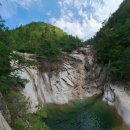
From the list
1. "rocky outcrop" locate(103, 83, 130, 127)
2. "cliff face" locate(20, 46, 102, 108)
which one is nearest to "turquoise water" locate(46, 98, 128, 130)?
"rocky outcrop" locate(103, 83, 130, 127)

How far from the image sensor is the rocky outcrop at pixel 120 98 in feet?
130

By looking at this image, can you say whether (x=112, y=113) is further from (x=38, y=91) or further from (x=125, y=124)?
(x=38, y=91)

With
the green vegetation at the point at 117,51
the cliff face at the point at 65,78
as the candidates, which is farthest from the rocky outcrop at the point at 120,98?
the cliff face at the point at 65,78

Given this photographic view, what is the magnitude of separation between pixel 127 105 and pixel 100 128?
6.60 metres

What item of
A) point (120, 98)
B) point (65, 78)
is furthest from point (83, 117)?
point (65, 78)

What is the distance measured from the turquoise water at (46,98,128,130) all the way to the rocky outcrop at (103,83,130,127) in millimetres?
954

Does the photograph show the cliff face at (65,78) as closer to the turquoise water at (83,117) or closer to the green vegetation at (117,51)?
the green vegetation at (117,51)

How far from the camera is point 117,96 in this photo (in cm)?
4600

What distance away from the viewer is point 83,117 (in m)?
42.7

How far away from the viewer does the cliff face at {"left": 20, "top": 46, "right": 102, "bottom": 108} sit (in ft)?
180

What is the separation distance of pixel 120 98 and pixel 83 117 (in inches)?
256

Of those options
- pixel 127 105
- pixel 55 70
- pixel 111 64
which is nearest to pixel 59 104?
pixel 55 70

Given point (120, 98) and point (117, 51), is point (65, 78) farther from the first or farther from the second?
point (120, 98)

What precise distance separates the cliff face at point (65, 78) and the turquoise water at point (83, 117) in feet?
12.1
